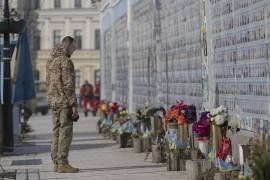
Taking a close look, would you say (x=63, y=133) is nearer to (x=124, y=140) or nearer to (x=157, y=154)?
(x=157, y=154)

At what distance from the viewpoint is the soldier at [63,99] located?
48.0 ft

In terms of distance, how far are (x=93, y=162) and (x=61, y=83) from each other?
228 cm

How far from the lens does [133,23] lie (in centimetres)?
2428

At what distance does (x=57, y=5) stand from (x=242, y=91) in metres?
82.1

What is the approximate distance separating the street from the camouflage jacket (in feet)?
3.58

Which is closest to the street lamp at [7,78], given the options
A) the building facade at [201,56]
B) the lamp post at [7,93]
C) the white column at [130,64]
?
the lamp post at [7,93]

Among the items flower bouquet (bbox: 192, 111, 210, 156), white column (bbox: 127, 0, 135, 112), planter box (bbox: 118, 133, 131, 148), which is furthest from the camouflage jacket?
white column (bbox: 127, 0, 135, 112)

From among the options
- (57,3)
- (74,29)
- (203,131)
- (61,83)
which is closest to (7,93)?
(61,83)

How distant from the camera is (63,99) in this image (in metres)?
14.6

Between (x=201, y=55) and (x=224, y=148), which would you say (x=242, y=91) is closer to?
(x=224, y=148)

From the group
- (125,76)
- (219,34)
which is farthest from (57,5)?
(219,34)

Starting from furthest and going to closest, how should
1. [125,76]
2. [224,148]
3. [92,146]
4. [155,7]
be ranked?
1. [125,76]
2. [92,146]
3. [155,7]
4. [224,148]

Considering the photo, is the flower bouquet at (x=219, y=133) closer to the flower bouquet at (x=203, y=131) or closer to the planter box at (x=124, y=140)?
the flower bouquet at (x=203, y=131)

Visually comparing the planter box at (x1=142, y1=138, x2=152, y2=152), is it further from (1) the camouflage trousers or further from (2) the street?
(1) the camouflage trousers
